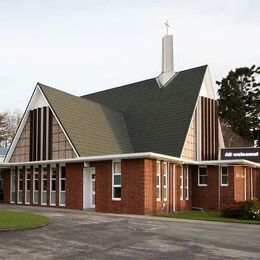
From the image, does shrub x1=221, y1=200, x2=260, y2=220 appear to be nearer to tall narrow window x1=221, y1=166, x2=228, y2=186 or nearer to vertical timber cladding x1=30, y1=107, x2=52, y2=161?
tall narrow window x1=221, y1=166, x2=228, y2=186

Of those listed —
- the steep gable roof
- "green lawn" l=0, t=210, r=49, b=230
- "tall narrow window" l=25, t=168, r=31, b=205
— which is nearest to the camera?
"green lawn" l=0, t=210, r=49, b=230

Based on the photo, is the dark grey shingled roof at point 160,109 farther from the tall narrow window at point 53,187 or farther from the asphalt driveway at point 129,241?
the asphalt driveway at point 129,241

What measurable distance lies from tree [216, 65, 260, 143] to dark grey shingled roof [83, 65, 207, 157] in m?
24.8

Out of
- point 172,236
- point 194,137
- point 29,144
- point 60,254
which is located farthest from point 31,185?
point 60,254

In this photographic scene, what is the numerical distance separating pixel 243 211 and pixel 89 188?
29.1 ft

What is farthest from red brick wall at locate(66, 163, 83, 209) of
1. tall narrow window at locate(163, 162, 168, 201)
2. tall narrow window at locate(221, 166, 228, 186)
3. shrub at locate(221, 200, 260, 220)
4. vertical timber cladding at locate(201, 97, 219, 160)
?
vertical timber cladding at locate(201, 97, 219, 160)

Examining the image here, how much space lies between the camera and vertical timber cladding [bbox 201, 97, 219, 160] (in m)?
32.0

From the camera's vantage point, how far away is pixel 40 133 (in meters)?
30.6

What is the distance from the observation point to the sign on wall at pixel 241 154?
29.0 m

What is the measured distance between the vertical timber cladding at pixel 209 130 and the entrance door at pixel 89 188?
27.7 feet

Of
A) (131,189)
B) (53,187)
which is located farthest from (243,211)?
(53,187)

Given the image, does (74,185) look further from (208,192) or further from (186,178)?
(208,192)

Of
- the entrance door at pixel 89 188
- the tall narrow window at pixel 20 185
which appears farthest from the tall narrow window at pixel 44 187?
the entrance door at pixel 89 188

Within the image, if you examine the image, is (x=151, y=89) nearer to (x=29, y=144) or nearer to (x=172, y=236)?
(x=29, y=144)
